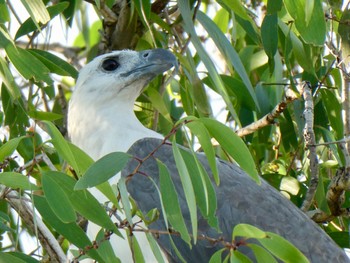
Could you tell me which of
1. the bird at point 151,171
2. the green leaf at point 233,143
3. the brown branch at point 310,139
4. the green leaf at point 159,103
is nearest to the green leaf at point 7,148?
the green leaf at point 233,143

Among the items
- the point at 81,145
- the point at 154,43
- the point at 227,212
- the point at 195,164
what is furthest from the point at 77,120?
the point at 195,164

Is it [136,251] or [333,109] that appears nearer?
[136,251]

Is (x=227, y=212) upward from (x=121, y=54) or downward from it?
downward

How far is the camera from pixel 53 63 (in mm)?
4148

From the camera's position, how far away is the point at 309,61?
164 inches

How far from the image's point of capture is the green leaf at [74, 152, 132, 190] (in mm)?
2887

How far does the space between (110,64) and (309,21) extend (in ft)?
5.95


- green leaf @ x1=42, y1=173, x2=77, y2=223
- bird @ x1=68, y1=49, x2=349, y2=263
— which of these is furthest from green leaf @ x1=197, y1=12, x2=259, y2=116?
green leaf @ x1=42, y1=173, x2=77, y2=223

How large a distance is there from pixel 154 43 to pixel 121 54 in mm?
220

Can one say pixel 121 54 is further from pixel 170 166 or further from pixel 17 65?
pixel 17 65

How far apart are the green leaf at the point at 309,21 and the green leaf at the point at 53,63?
3.55 feet

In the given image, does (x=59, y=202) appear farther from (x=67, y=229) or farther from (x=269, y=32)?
(x=269, y=32)

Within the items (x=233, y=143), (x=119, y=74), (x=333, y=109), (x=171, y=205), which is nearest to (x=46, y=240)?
(x=171, y=205)

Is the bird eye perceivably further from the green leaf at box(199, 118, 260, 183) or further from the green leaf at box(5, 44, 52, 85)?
the green leaf at box(199, 118, 260, 183)
